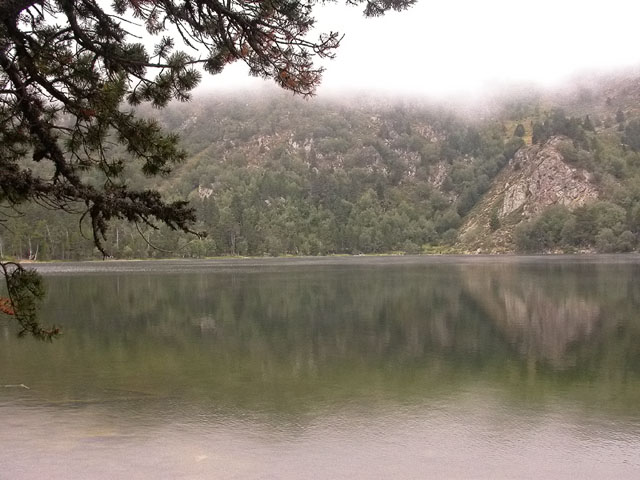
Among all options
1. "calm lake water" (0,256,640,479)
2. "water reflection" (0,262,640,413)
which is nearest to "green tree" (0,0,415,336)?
"calm lake water" (0,256,640,479)

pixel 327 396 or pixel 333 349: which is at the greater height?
pixel 327 396

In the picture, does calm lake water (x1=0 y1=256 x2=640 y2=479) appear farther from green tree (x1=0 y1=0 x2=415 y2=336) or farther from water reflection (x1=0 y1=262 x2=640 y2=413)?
green tree (x1=0 y1=0 x2=415 y2=336)

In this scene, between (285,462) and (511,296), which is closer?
(285,462)

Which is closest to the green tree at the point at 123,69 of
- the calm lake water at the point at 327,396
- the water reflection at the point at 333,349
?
the calm lake water at the point at 327,396

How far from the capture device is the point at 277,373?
25.8m

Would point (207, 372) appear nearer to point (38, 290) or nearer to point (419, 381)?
point (419, 381)

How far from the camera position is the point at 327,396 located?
21.7m

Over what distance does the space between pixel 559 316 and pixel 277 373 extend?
24617mm

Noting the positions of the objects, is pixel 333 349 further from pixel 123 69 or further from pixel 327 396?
pixel 123 69

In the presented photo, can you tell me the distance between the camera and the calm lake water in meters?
15.2

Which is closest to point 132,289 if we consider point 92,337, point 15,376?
point 92,337

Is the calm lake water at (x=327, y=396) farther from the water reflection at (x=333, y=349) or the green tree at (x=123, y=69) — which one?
the green tree at (x=123, y=69)

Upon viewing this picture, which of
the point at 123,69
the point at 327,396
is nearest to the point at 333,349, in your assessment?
the point at 327,396

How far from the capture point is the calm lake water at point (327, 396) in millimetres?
15156
